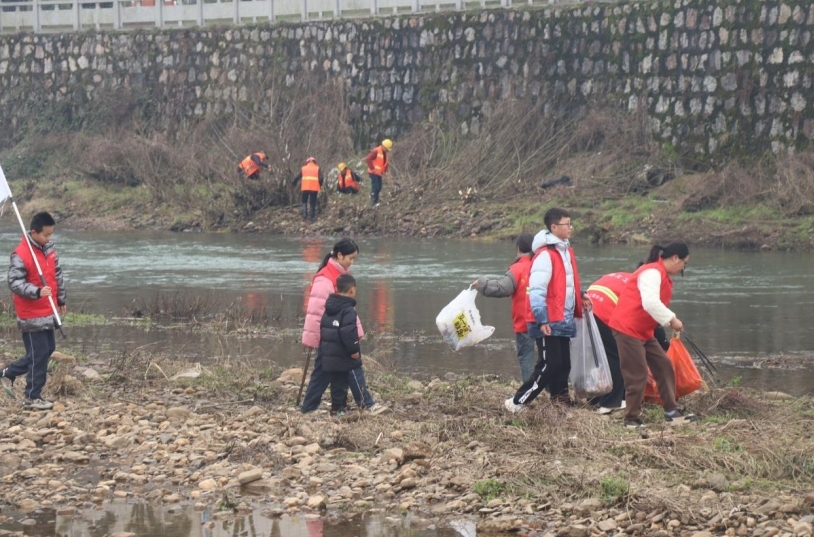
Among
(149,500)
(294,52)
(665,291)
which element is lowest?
(149,500)

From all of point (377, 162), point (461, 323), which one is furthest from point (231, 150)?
point (461, 323)

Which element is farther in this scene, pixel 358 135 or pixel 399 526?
pixel 358 135

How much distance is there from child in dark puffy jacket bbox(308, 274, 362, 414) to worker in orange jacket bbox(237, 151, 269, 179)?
66.3 ft

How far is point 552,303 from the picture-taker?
10.4 m

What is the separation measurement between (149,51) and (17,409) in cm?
3031

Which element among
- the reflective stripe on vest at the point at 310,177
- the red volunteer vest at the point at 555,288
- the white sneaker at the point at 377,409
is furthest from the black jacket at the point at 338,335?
the reflective stripe on vest at the point at 310,177

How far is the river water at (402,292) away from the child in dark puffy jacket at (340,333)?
118 inches

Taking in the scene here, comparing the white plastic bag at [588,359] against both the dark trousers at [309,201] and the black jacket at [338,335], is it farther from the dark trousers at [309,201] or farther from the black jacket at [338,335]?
the dark trousers at [309,201]

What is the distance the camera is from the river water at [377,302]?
A: 333 inches

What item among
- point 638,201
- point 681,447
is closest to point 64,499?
point 681,447

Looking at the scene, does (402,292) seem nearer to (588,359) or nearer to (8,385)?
(8,385)

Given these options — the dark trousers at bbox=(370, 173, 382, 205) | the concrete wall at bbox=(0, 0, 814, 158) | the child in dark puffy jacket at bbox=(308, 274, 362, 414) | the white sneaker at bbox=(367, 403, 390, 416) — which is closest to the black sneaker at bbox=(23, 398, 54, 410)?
the child in dark puffy jacket at bbox=(308, 274, 362, 414)

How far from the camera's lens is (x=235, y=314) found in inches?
677

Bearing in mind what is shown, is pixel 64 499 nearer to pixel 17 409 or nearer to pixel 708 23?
pixel 17 409
